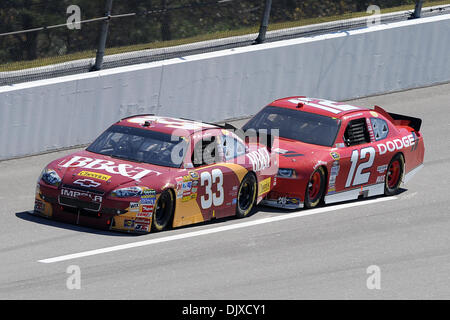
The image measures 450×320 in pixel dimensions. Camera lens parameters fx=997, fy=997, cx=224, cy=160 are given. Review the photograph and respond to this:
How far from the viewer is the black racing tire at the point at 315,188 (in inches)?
582

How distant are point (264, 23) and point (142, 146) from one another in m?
7.28

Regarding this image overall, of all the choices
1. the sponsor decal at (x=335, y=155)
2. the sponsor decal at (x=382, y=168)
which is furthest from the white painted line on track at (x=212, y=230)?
the sponsor decal at (x=335, y=155)

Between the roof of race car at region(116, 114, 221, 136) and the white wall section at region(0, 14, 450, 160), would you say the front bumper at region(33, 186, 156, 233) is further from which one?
the white wall section at region(0, 14, 450, 160)

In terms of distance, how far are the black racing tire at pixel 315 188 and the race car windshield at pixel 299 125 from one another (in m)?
0.57

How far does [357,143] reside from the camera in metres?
15.6

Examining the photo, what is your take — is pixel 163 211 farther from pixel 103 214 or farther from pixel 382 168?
pixel 382 168

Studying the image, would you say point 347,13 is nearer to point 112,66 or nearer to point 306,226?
point 112,66

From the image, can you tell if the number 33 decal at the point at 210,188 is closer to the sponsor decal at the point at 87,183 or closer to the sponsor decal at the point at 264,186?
the sponsor decal at the point at 264,186

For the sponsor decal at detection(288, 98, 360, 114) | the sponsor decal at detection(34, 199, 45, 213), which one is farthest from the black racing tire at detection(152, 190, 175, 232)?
the sponsor decal at detection(288, 98, 360, 114)

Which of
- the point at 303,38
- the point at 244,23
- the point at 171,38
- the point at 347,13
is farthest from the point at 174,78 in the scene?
the point at 347,13

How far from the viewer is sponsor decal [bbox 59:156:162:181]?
12.8m

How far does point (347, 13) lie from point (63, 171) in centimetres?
1025

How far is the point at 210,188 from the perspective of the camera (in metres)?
13.4
